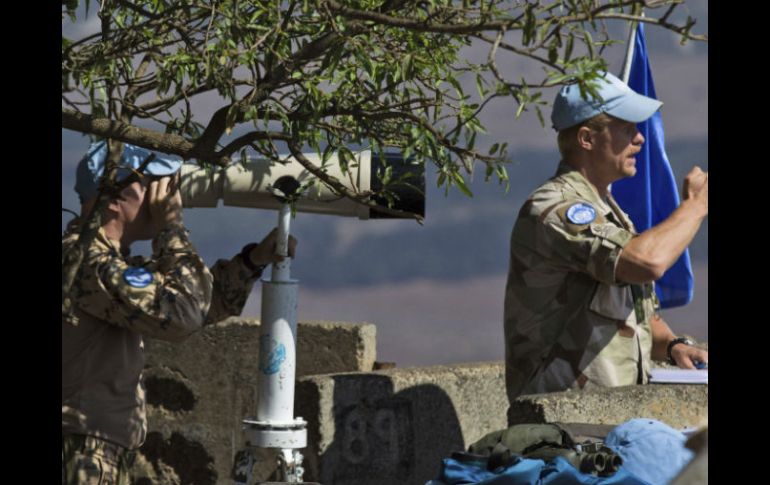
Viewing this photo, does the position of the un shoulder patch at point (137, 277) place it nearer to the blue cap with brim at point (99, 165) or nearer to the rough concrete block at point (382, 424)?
the blue cap with brim at point (99, 165)

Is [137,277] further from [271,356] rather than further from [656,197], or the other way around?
[656,197]

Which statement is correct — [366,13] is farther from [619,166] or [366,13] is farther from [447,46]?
[619,166]

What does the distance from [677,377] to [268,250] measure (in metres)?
1.58

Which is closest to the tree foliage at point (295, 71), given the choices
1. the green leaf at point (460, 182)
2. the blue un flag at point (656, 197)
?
the green leaf at point (460, 182)

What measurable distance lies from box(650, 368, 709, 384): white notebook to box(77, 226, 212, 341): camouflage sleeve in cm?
168

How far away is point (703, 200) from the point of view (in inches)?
186

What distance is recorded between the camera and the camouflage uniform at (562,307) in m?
4.74

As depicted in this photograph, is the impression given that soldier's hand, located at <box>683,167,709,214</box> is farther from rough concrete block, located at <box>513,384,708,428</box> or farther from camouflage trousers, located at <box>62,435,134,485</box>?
camouflage trousers, located at <box>62,435,134,485</box>

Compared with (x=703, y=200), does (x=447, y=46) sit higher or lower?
higher

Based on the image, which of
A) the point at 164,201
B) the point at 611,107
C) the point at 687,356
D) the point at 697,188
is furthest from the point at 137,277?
the point at 687,356

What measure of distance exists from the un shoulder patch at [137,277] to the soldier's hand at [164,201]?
239 millimetres
